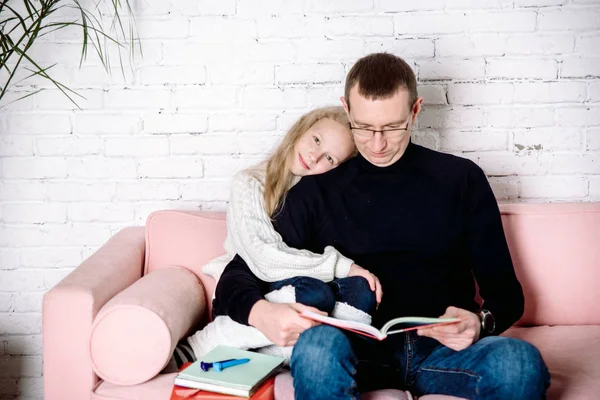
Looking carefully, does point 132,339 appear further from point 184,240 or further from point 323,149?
point 323,149

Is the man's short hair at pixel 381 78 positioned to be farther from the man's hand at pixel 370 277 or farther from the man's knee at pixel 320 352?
the man's knee at pixel 320 352

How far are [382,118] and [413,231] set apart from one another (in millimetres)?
342

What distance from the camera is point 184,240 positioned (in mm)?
2260

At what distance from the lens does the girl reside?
5.93 feet

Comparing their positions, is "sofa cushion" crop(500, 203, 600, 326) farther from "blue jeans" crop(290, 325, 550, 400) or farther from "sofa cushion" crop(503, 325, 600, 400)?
"blue jeans" crop(290, 325, 550, 400)

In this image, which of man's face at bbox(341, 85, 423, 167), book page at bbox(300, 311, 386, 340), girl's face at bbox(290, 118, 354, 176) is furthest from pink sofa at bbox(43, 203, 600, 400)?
Answer: man's face at bbox(341, 85, 423, 167)

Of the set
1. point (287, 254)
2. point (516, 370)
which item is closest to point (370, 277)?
point (287, 254)

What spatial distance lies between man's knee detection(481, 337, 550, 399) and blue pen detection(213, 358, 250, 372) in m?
0.58

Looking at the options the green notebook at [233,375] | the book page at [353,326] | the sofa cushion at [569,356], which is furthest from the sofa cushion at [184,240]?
the sofa cushion at [569,356]

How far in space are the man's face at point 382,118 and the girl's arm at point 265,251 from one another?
310mm

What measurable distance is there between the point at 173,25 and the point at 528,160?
1.34 m

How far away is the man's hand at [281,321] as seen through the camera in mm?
1646

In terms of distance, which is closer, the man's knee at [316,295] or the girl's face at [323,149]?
the man's knee at [316,295]

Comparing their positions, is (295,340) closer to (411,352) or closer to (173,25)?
(411,352)
